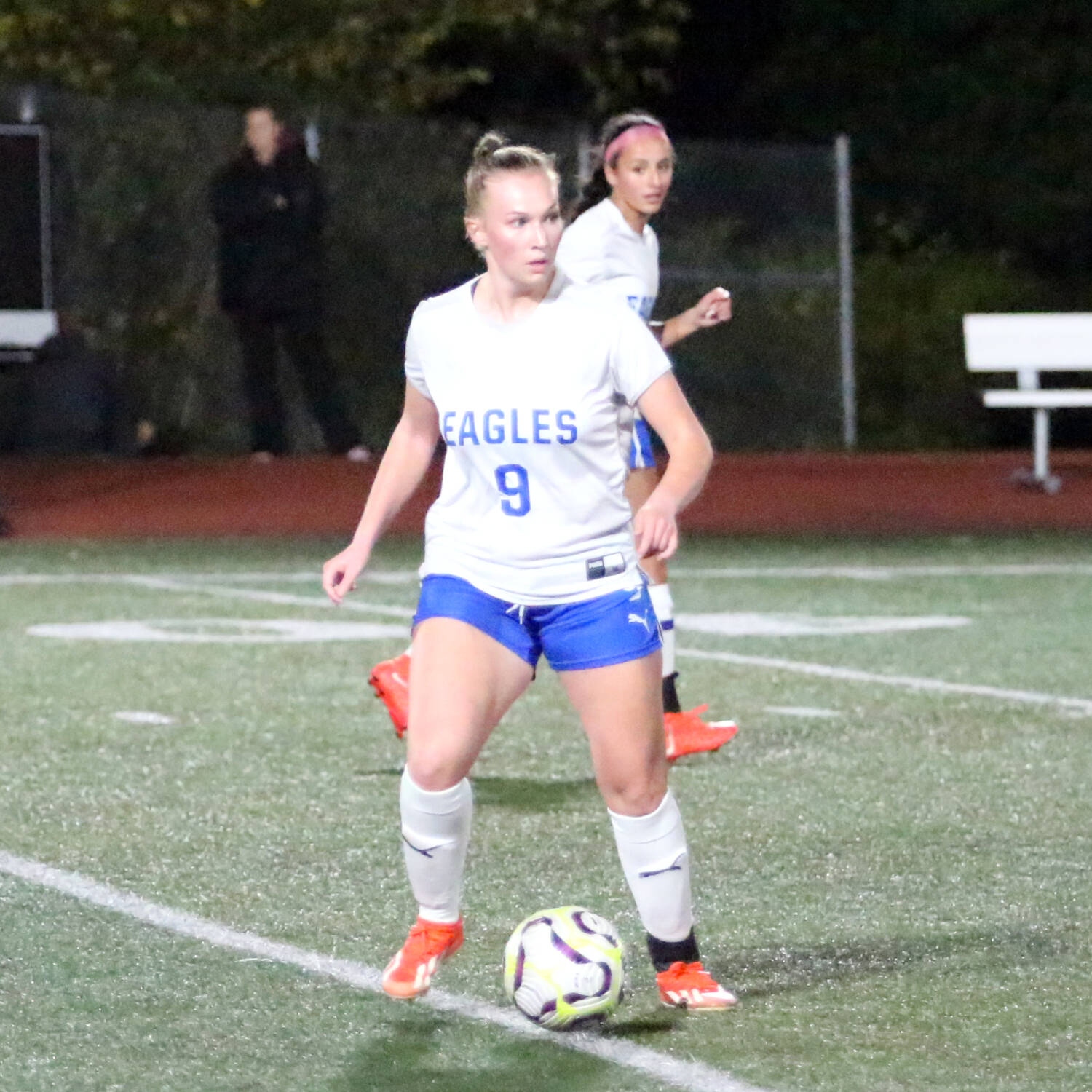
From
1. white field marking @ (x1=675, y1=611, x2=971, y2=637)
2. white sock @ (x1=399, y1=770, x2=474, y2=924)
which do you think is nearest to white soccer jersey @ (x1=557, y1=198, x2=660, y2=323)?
white sock @ (x1=399, y1=770, x2=474, y2=924)

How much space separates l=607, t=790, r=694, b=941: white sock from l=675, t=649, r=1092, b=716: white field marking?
177 inches

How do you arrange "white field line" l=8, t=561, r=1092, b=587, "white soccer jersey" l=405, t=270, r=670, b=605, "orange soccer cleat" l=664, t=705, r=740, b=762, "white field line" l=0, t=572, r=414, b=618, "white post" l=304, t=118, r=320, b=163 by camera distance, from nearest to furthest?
"white soccer jersey" l=405, t=270, r=670, b=605 → "orange soccer cleat" l=664, t=705, r=740, b=762 → "white field line" l=0, t=572, r=414, b=618 → "white field line" l=8, t=561, r=1092, b=587 → "white post" l=304, t=118, r=320, b=163

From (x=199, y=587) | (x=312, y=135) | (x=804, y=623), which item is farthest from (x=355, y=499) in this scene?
(x=804, y=623)

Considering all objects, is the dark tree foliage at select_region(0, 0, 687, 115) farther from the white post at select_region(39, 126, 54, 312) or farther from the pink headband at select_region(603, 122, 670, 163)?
the pink headband at select_region(603, 122, 670, 163)

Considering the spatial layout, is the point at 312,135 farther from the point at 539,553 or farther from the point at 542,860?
the point at 539,553

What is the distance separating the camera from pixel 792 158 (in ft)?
75.4

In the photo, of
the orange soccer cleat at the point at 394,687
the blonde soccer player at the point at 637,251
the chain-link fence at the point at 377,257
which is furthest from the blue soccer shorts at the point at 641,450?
the chain-link fence at the point at 377,257

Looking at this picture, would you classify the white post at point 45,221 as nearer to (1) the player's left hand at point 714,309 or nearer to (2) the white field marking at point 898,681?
(2) the white field marking at point 898,681

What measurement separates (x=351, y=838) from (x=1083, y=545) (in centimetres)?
985

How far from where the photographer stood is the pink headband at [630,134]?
27.6 ft

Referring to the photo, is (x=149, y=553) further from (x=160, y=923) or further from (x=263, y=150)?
(x=160, y=923)

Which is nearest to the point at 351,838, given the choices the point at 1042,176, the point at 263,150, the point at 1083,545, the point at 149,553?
the point at 149,553

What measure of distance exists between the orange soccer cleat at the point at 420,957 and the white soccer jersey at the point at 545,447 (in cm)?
74

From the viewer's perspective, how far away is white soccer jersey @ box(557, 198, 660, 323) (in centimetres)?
848
